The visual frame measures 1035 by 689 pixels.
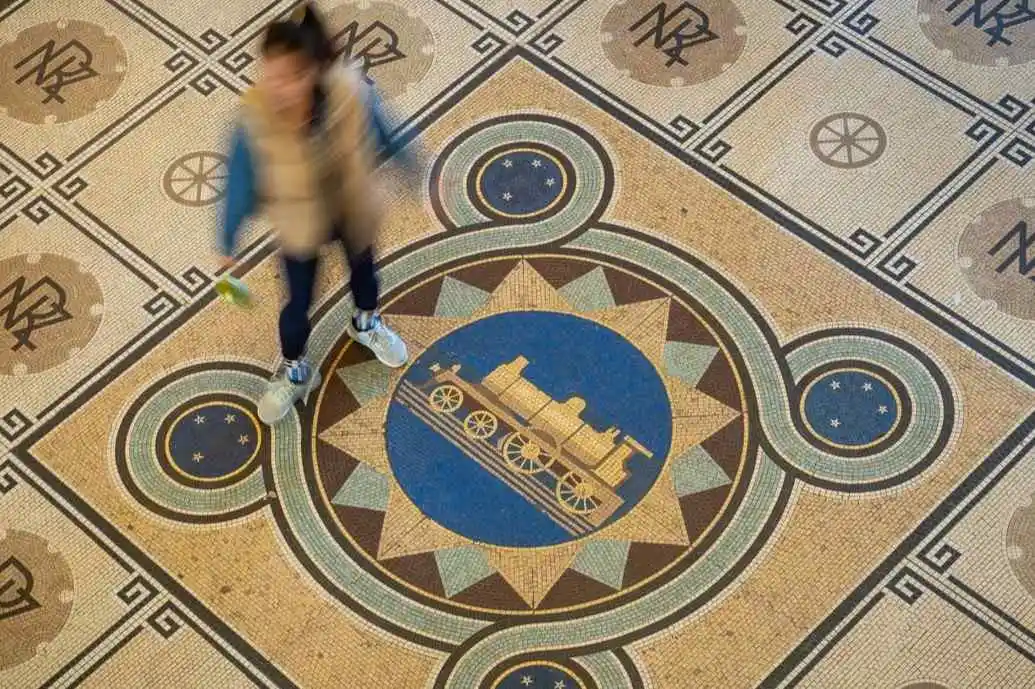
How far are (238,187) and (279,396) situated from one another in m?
0.57

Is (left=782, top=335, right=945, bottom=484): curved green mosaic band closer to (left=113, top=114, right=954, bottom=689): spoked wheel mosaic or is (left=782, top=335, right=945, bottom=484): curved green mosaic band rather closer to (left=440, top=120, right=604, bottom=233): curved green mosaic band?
(left=113, top=114, right=954, bottom=689): spoked wheel mosaic

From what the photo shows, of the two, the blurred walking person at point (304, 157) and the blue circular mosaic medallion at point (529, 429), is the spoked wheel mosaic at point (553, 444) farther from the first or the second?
the blurred walking person at point (304, 157)

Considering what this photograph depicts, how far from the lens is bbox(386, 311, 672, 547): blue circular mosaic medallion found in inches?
122

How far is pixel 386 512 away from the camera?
311 centimetres

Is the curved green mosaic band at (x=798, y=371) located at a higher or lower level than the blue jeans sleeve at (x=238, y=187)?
lower

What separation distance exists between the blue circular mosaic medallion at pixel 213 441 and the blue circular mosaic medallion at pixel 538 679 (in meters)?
0.65

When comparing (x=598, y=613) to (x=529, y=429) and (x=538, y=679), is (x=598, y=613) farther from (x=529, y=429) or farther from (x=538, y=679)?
(x=529, y=429)

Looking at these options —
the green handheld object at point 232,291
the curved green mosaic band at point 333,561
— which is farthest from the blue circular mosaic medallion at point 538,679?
the green handheld object at point 232,291

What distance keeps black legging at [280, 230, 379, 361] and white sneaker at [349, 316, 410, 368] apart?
46 mm

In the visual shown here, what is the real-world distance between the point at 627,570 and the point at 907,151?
1115 mm

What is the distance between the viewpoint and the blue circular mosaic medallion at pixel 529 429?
3100 mm

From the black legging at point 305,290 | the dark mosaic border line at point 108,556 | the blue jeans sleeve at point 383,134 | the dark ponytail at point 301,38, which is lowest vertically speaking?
the dark mosaic border line at point 108,556

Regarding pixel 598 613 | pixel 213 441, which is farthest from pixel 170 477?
pixel 598 613

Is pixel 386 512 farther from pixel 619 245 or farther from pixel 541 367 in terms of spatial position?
pixel 619 245
